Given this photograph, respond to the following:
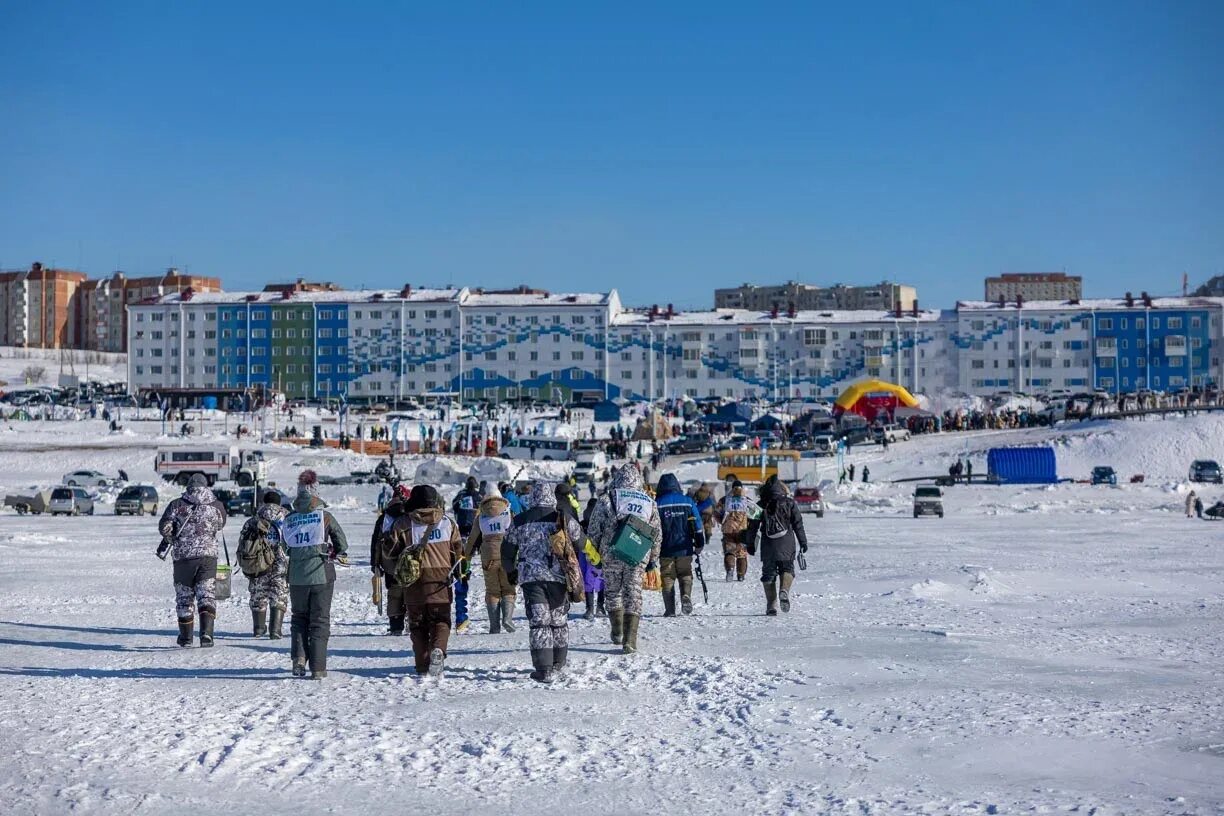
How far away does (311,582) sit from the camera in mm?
10109

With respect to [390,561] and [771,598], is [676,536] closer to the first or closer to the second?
[771,598]

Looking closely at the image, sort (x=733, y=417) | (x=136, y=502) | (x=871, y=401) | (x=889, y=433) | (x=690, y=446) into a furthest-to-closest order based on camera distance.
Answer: (x=733, y=417) < (x=871, y=401) < (x=889, y=433) < (x=690, y=446) < (x=136, y=502)

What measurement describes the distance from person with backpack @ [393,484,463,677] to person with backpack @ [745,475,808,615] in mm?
4589

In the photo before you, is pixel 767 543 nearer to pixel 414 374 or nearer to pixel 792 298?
pixel 414 374

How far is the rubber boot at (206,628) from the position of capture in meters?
12.1

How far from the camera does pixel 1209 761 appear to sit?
23.0ft

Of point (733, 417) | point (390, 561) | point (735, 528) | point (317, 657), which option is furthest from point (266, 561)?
point (733, 417)

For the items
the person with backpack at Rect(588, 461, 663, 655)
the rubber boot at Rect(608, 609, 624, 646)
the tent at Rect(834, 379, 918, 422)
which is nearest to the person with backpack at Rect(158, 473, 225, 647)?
the person with backpack at Rect(588, 461, 663, 655)

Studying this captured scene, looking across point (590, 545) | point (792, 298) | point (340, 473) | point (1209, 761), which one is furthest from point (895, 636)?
point (792, 298)

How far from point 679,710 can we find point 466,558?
3.71m

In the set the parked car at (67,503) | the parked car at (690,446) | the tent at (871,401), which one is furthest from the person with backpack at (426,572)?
the tent at (871,401)

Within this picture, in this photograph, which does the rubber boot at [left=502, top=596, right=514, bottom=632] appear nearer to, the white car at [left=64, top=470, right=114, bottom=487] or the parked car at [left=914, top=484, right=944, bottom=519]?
the parked car at [left=914, top=484, right=944, bottom=519]

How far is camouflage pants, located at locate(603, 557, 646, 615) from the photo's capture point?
11203mm

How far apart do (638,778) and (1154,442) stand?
58589mm
